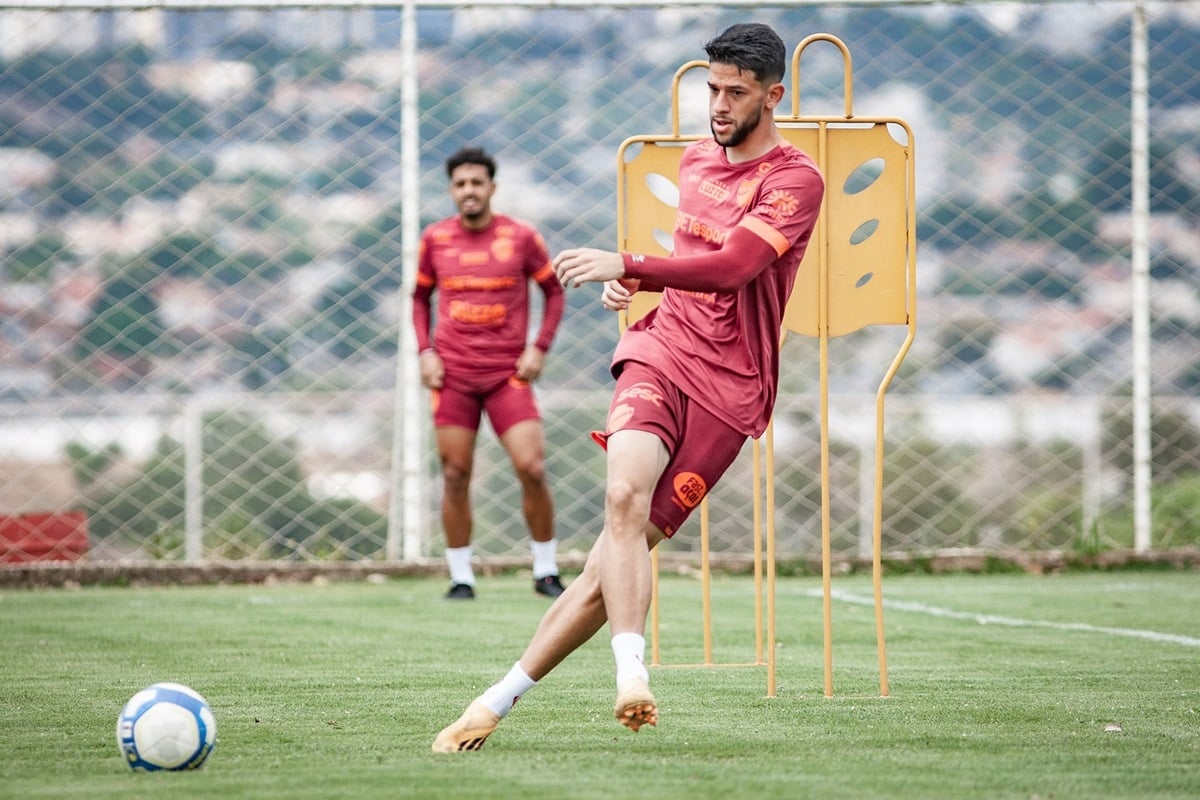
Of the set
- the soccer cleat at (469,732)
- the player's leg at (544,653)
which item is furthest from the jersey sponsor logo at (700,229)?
the soccer cleat at (469,732)

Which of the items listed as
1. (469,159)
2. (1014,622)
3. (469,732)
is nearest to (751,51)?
(469,732)

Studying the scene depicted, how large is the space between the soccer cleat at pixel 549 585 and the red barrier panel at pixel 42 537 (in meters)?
2.78

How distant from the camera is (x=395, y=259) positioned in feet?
33.7

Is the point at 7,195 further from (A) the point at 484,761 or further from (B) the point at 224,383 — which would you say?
(A) the point at 484,761

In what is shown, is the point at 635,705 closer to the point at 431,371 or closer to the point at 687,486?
the point at 687,486

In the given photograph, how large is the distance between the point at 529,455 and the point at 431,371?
24.9 inches

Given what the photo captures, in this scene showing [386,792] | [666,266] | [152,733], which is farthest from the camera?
[666,266]

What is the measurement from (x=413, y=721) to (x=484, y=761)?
0.67 m

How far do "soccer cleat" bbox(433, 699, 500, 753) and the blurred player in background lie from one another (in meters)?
4.46

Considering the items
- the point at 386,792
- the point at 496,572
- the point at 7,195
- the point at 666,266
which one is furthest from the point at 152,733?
the point at 7,195

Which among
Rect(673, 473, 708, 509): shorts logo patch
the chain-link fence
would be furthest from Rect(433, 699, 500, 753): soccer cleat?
the chain-link fence

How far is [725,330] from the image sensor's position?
4125mm

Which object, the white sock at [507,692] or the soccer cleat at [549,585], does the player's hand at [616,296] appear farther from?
the soccer cleat at [549,585]

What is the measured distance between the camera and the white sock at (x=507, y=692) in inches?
153
